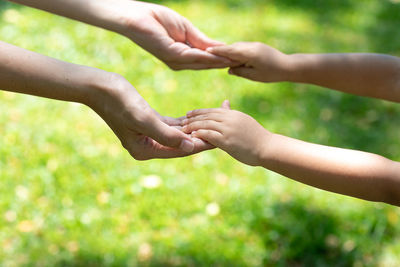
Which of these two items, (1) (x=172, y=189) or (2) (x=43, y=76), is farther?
(1) (x=172, y=189)

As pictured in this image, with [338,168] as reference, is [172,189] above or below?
below

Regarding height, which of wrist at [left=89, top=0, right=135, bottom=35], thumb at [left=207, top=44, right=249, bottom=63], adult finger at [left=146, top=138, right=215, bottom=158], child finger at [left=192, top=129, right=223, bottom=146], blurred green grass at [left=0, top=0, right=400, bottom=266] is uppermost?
wrist at [left=89, top=0, right=135, bottom=35]

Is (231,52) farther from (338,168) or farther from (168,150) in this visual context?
(338,168)

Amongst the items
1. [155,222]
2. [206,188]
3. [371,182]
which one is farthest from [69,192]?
[371,182]

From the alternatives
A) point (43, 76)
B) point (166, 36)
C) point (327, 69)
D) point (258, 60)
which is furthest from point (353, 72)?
point (43, 76)

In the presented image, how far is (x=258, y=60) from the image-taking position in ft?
6.37

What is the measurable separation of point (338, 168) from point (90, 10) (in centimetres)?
113

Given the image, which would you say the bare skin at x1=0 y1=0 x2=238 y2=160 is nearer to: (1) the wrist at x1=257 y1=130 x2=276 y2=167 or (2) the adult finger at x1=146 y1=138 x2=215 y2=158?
(2) the adult finger at x1=146 y1=138 x2=215 y2=158

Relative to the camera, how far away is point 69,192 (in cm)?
267

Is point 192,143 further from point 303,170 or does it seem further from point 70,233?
point 70,233

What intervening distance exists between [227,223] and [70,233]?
0.77m

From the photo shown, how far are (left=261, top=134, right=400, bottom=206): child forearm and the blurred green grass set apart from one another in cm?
99

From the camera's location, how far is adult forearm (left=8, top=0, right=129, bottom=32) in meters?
1.96

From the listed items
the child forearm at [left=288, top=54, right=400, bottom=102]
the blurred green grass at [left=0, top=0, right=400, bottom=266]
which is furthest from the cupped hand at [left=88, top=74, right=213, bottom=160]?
the blurred green grass at [left=0, top=0, right=400, bottom=266]
